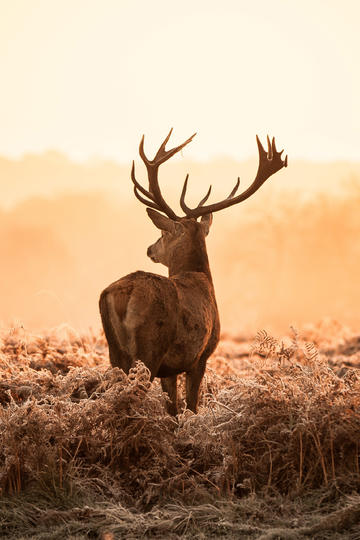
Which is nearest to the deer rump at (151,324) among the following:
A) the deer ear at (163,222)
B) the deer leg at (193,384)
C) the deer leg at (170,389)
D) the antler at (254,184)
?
the deer leg at (193,384)

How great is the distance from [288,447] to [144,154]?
4700 millimetres

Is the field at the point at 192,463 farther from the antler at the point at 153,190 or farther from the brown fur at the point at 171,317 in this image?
the antler at the point at 153,190

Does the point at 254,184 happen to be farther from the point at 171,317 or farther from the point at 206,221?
the point at 171,317

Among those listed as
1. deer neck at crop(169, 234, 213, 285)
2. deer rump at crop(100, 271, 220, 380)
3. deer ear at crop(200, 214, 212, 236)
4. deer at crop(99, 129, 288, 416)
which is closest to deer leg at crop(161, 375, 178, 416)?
deer at crop(99, 129, 288, 416)

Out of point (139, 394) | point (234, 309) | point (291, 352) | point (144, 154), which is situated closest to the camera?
point (139, 394)

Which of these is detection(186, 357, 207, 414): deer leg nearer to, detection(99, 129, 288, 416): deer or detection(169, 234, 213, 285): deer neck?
detection(99, 129, 288, 416): deer

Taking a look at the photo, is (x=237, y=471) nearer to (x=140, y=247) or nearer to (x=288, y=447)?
(x=288, y=447)

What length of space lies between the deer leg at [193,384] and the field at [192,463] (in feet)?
4.21

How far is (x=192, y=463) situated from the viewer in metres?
7.21

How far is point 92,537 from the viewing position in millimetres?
6031

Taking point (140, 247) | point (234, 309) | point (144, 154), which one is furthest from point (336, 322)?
point (140, 247)

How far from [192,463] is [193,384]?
185cm

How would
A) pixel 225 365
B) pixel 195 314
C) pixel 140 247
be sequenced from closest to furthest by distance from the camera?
pixel 195 314 → pixel 225 365 → pixel 140 247

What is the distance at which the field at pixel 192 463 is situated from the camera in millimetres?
6109
